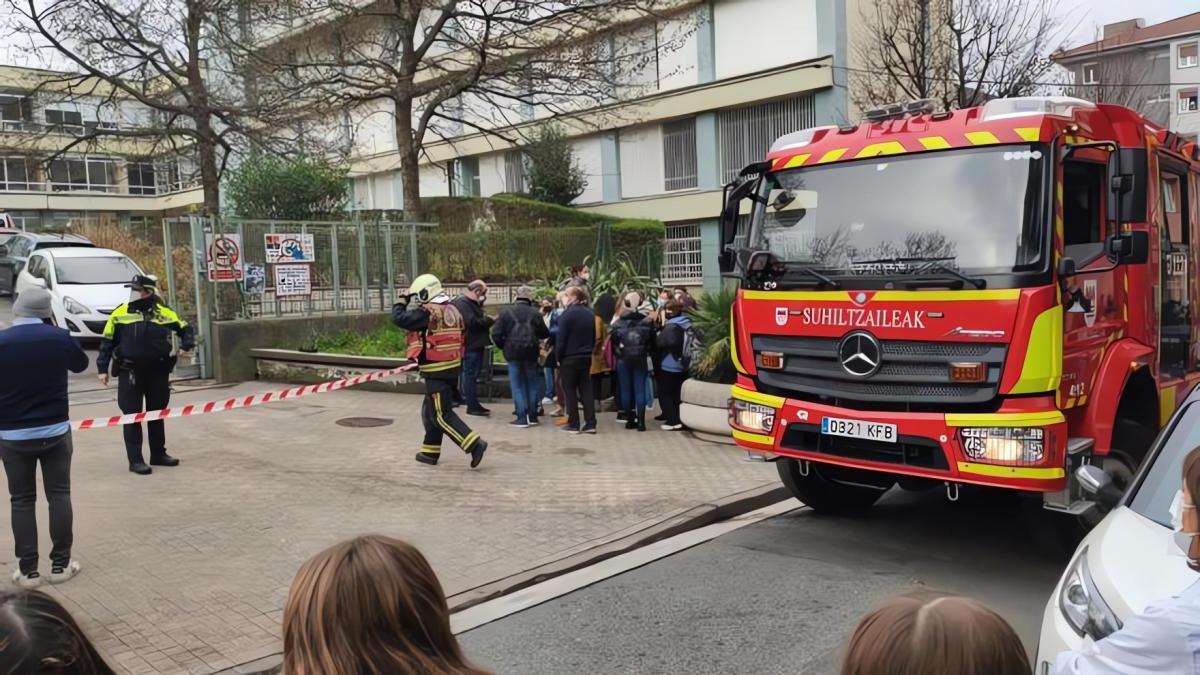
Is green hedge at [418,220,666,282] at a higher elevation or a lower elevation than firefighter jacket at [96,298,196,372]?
Result: higher

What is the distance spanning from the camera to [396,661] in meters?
1.77

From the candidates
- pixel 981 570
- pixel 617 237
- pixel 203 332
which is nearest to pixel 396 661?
pixel 981 570

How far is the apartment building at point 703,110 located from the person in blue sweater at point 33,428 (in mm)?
16155

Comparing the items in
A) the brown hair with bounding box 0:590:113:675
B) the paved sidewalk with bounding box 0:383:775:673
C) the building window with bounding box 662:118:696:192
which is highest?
the building window with bounding box 662:118:696:192

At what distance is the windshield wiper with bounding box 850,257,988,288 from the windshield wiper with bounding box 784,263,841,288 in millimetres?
229

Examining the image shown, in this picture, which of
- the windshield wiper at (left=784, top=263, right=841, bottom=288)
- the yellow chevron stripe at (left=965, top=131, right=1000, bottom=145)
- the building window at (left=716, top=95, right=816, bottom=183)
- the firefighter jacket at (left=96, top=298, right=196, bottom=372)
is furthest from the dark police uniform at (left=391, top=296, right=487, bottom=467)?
the building window at (left=716, top=95, right=816, bottom=183)

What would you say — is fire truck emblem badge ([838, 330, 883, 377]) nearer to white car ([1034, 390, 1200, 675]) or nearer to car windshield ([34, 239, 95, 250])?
white car ([1034, 390, 1200, 675])

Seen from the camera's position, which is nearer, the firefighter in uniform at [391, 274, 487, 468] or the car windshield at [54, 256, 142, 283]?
the firefighter in uniform at [391, 274, 487, 468]

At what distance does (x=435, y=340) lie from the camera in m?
8.56

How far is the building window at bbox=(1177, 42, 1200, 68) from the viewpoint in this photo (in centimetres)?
5291

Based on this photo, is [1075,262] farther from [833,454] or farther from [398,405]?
[398,405]

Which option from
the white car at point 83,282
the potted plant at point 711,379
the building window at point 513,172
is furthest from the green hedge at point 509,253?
the building window at point 513,172

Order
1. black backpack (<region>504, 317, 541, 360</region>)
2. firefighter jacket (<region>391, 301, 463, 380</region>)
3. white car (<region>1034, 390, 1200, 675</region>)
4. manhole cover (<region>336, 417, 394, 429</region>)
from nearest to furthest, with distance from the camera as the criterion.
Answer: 1. white car (<region>1034, 390, 1200, 675</region>)
2. firefighter jacket (<region>391, 301, 463, 380</region>)
3. black backpack (<region>504, 317, 541, 360</region>)
4. manhole cover (<region>336, 417, 394, 429</region>)

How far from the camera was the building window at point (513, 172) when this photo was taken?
3328 centimetres
